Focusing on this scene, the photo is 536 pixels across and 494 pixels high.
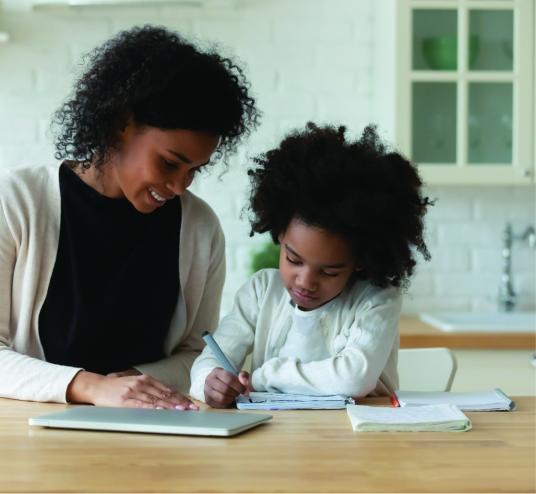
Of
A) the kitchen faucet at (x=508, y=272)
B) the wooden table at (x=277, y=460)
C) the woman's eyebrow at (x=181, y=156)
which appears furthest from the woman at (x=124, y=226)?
the kitchen faucet at (x=508, y=272)

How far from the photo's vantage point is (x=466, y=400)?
5.55ft

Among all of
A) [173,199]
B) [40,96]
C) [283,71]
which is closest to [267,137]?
[283,71]

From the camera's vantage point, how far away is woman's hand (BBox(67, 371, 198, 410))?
1610 mm

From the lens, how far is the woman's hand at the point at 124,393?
63.4 inches

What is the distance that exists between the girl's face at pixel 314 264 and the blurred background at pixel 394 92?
1.63 metres

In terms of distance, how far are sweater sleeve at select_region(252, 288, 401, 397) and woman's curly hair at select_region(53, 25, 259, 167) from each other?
0.47 metres

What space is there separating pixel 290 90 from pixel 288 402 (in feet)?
7.37

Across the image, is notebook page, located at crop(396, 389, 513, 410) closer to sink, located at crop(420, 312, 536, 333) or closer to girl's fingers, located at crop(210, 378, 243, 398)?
girl's fingers, located at crop(210, 378, 243, 398)

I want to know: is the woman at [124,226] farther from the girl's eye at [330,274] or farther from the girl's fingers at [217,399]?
the girl's eye at [330,274]

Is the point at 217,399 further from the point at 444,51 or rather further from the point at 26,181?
the point at 444,51

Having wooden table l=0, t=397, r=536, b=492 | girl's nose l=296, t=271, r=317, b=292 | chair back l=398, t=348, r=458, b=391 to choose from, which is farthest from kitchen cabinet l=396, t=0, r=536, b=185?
wooden table l=0, t=397, r=536, b=492

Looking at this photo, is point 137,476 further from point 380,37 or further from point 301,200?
point 380,37

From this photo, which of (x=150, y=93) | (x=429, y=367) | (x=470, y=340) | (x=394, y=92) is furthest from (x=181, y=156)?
(x=394, y=92)

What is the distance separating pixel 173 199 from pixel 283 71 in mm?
1763
